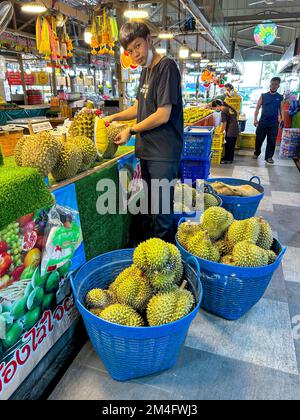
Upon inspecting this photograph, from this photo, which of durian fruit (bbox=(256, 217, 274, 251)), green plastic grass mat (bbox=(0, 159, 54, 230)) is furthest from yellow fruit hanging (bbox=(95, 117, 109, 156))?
durian fruit (bbox=(256, 217, 274, 251))

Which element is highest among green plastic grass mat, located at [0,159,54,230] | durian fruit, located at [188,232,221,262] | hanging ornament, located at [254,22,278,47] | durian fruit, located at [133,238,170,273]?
hanging ornament, located at [254,22,278,47]

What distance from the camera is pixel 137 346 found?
1.38 meters

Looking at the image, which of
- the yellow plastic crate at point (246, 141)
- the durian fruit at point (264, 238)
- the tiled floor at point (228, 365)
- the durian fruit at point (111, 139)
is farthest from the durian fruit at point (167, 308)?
the yellow plastic crate at point (246, 141)

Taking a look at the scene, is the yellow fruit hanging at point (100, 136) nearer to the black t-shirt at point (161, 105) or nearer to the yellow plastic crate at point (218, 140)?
the black t-shirt at point (161, 105)

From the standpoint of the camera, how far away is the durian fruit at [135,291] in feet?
5.28

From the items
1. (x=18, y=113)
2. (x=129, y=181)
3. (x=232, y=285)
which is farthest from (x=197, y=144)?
(x=18, y=113)

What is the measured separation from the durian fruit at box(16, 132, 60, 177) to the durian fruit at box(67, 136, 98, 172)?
0.32m

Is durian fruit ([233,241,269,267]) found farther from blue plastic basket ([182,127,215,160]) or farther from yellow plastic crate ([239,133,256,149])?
yellow plastic crate ([239,133,256,149])

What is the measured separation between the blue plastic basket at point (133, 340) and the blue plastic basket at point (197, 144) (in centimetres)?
223

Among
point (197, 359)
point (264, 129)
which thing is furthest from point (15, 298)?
point (264, 129)

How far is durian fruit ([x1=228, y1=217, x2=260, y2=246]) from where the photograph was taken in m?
1.97

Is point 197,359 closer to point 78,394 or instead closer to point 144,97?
point 78,394

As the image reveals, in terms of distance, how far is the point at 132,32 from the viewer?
1978mm
